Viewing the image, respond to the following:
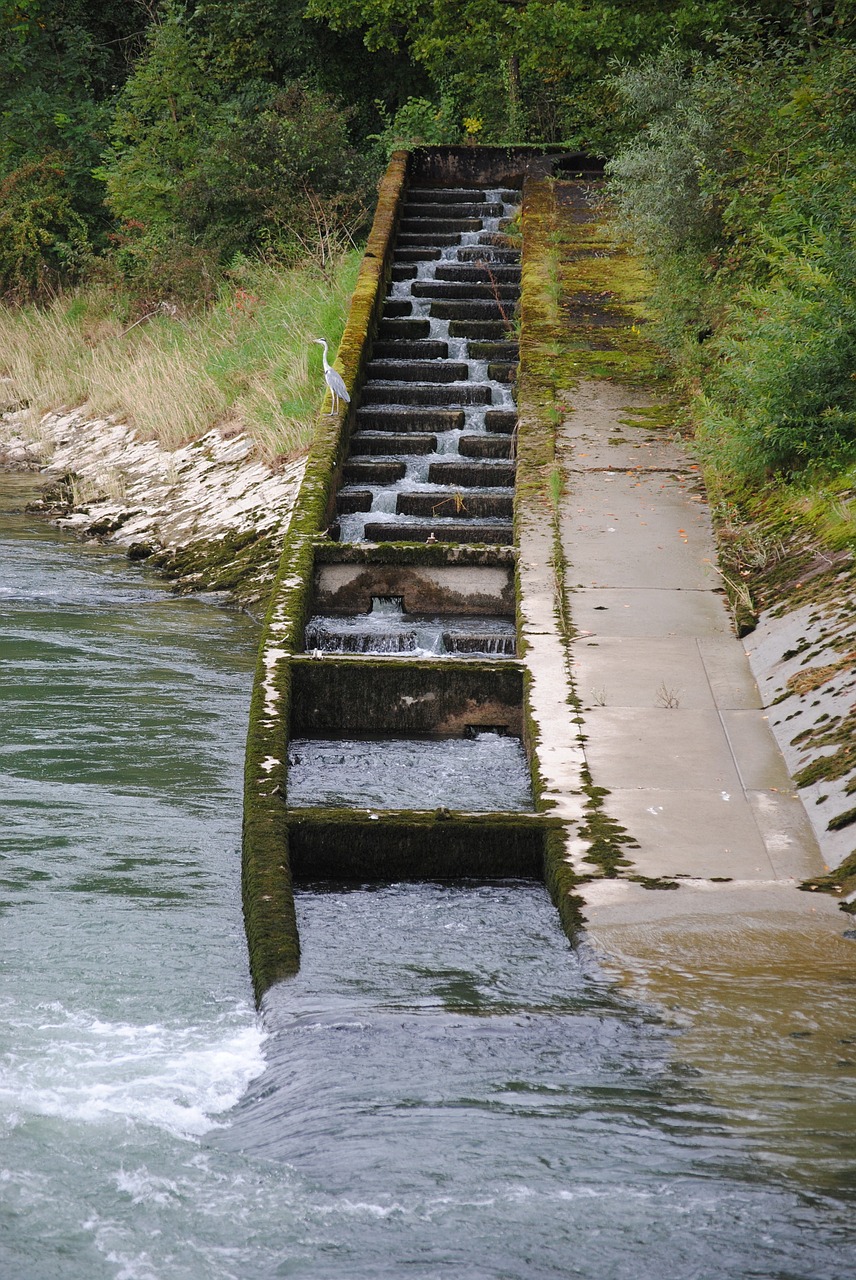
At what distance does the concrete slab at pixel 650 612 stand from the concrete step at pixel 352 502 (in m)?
2.76

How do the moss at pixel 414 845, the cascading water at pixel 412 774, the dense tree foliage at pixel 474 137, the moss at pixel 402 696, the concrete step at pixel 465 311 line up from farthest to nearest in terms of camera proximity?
the concrete step at pixel 465 311 → the dense tree foliage at pixel 474 137 → the moss at pixel 402 696 → the cascading water at pixel 412 774 → the moss at pixel 414 845

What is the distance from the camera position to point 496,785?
7438 millimetres

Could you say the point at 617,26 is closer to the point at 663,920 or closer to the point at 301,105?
the point at 301,105

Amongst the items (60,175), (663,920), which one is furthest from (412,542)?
(60,175)

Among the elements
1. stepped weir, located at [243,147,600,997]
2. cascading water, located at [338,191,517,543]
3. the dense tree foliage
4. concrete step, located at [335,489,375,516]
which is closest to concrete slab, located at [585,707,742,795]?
stepped weir, located at [243,147,600,997]

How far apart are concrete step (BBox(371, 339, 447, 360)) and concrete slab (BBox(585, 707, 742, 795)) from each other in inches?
282

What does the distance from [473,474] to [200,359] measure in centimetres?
673

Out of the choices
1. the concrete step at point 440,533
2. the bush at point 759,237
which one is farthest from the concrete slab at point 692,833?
the concrete step at point 440,533

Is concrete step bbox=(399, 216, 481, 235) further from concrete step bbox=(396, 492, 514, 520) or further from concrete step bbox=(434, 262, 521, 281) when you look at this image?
concrete step bbox=(396, 492, 514, 520)

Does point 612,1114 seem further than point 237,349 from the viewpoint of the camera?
No

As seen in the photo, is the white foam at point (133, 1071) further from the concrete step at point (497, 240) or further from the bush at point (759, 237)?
the concrete step at point (497, 240)

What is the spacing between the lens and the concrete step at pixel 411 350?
13859 millimetres

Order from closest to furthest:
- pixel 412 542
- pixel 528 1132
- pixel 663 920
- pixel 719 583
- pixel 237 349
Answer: pixel 528 1132 → pixel 663 920 → pixel 719 583 → pixel 412 542 → pixel 237 349

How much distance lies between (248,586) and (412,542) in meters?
2.26
